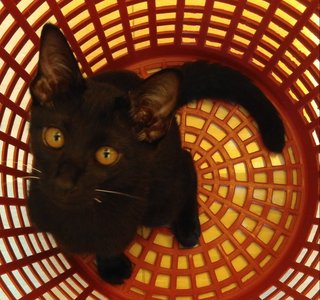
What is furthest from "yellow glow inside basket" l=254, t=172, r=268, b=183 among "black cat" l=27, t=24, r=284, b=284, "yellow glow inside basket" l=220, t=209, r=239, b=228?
"black cat" l=27, t=24, r=284, b=284

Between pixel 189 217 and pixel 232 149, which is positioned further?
pixel 232 149

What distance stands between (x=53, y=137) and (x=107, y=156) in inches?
4.2

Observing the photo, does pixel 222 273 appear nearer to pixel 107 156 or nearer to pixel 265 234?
pixel 265 234

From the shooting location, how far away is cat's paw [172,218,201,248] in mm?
1305

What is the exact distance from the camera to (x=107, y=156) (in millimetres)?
871

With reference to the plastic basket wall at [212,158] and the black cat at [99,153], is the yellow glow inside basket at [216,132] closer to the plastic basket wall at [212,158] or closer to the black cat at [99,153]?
the plastic basket wall at [212,158]

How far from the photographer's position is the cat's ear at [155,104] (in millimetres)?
786

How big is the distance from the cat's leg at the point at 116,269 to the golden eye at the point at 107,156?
1.49 feet

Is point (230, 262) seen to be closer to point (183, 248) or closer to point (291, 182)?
point (183, 248)

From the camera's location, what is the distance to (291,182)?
1401mm

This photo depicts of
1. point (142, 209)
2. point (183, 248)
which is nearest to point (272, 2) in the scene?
point (142, 209)

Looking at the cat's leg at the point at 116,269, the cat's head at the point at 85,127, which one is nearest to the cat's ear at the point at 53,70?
the cat's head at the point at 85,127

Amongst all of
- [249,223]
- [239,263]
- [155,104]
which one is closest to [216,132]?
[249,223]

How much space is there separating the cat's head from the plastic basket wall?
323 mm
